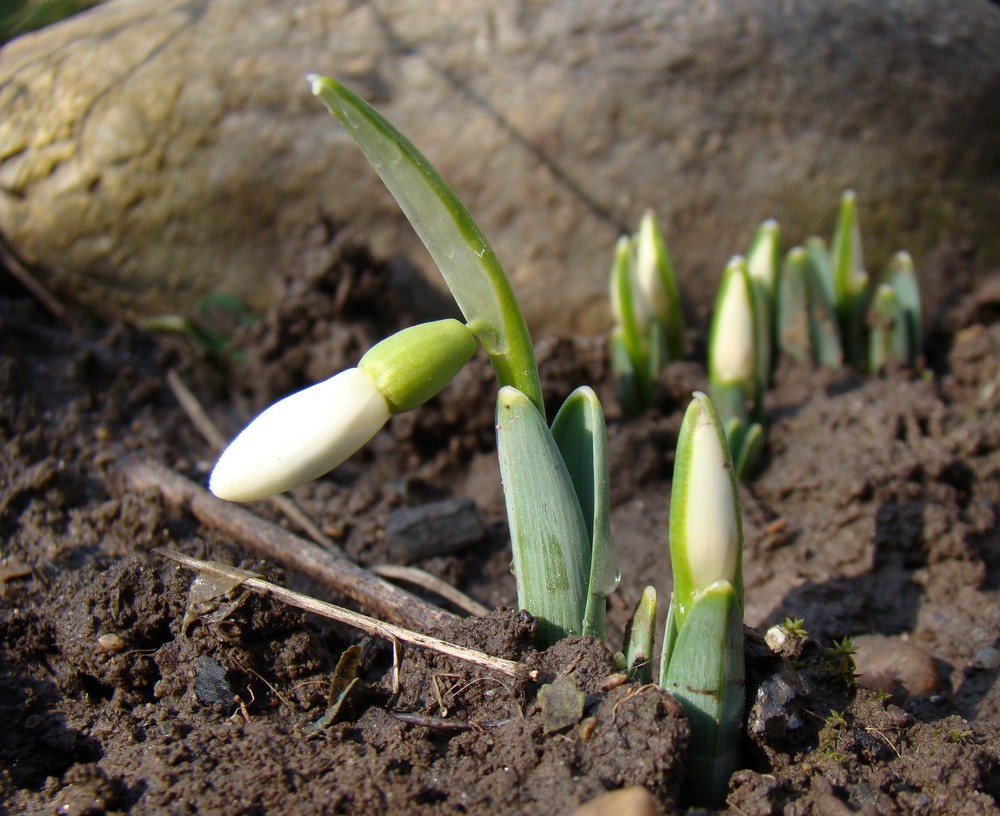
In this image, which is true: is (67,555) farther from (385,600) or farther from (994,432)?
(994,432)

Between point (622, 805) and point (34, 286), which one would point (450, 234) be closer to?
point (622, 805)

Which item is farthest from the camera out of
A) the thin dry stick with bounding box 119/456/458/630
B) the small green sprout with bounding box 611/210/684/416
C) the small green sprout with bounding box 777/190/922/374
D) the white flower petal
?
the small green sprout with bounding box 777/190/922/374

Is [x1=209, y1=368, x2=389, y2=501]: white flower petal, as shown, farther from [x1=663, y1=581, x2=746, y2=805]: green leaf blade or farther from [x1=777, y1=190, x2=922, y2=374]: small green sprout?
[x1=777, y1=190, x2=922, y2=374]: small green sprout

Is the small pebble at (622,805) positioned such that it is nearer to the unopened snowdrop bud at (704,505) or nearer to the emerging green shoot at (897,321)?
the unopened snowdrop bud at (704,505)

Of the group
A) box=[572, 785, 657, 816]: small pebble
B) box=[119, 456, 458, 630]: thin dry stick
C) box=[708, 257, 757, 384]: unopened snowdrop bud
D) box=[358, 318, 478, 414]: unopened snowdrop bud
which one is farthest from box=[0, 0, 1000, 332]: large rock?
box=[572, 785, 657, 816]: small pebble

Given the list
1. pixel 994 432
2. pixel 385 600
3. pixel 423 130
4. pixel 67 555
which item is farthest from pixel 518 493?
pixel 423 130

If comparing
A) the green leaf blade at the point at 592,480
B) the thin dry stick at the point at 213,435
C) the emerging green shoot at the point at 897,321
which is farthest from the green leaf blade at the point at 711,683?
the emerging green shoot at the point at 897,321

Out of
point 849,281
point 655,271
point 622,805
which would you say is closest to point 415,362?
point 622,805
